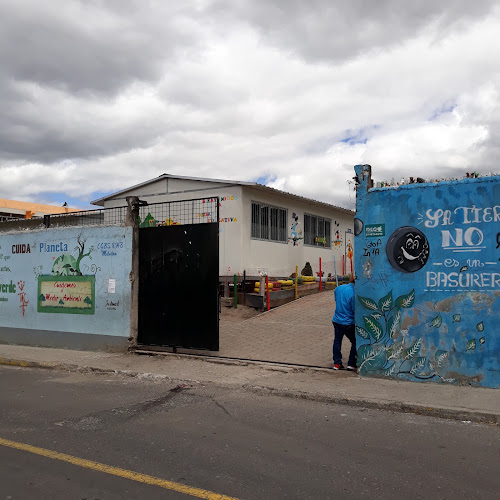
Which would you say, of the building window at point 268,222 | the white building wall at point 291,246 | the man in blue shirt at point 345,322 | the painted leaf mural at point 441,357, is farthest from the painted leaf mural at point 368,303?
the building window at point 268,222

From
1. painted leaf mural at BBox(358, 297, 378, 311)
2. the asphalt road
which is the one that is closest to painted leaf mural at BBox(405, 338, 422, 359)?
painted leaf mural at BBox(358, 297, 378, 311)

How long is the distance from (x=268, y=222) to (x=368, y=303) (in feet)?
37.3

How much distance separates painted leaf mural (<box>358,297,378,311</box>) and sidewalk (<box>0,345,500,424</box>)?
1.13 m

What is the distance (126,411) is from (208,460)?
2.14 metres

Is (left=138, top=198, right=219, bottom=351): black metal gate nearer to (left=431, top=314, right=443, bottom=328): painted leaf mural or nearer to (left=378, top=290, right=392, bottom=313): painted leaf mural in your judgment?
(left=378, top=290, right=392, bottom=313): painted leaf mural

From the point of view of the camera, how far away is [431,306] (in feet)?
24.1

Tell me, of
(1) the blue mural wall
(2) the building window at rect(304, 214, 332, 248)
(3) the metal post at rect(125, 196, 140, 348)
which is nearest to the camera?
(1) the blue mural wall

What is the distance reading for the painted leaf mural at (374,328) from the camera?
7.71 metres

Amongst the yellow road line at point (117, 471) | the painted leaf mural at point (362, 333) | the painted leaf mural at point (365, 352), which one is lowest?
the yellow road line at point (117, 471)

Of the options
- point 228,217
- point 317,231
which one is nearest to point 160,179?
point 228,217

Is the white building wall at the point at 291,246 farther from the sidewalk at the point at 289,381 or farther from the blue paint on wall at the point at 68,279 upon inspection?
the sidewalk at the point at 289,381

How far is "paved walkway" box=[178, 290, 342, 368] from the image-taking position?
9.69 metres

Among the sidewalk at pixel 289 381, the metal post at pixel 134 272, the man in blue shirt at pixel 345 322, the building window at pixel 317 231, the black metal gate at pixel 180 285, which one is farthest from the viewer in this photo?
the building window at pixel 317 231

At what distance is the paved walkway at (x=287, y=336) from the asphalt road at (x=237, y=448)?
2.61 meters
